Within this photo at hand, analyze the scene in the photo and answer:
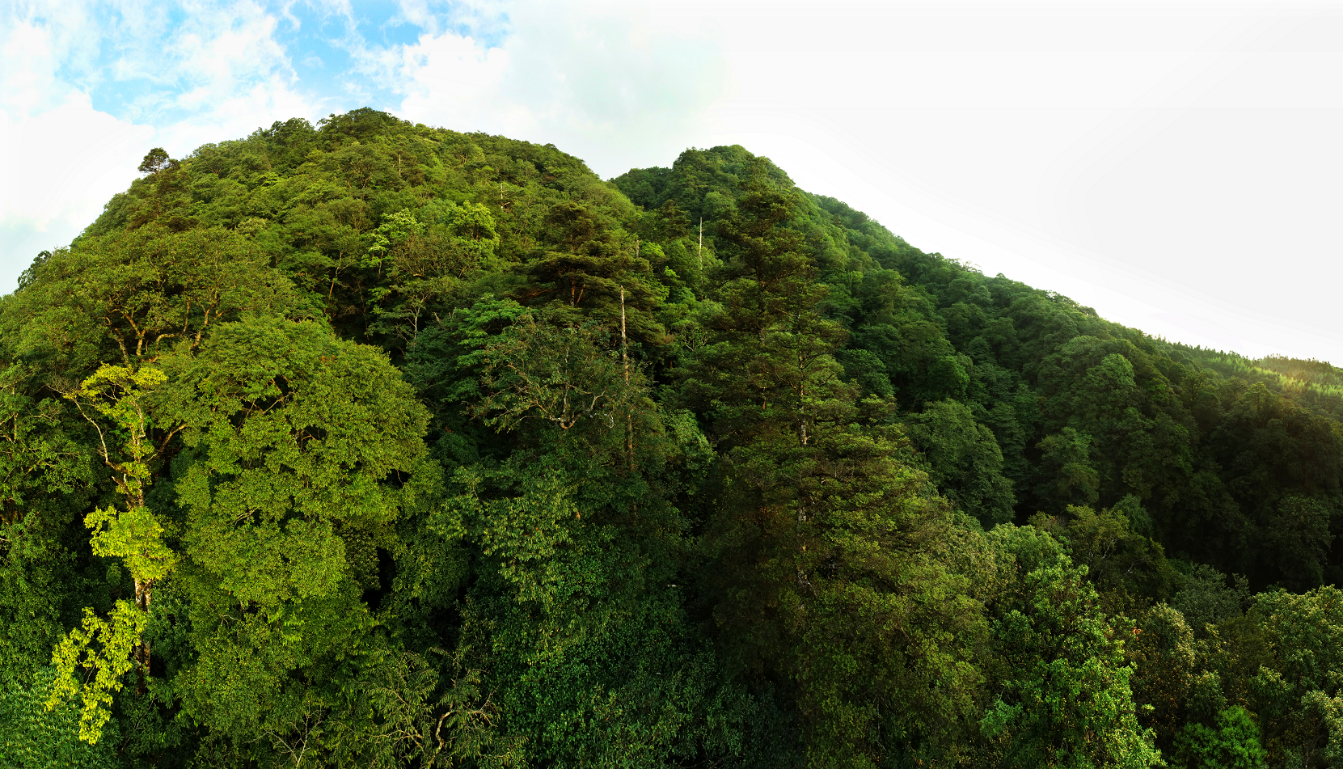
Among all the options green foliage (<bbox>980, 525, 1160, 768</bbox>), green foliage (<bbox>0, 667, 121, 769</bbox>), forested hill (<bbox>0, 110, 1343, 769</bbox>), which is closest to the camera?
green foliage (<bbox>0, 667, 121, 769</bbox>)

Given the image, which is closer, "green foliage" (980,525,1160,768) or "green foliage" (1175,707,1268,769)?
"green foliage" (1175,707,1268,769)

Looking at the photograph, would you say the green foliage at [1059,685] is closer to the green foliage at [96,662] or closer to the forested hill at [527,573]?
the forested hill at [527,573]

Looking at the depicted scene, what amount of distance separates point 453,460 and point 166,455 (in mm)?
8249

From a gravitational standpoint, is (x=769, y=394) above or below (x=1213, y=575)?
above

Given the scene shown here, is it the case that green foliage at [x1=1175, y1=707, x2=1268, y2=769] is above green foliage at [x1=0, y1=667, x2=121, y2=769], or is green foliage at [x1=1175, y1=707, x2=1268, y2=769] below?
above

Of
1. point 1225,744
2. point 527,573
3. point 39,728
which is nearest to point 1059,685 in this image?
point 1225,744

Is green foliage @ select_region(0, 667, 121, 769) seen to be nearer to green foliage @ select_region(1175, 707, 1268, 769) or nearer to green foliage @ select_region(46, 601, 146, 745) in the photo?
green foliage @ select_region(46, 601, 146, 745)

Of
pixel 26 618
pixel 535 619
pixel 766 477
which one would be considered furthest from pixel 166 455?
pixel 766 477

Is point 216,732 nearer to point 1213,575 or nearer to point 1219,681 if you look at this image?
point 1219,681

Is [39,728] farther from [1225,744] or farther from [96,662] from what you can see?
[1225,744]

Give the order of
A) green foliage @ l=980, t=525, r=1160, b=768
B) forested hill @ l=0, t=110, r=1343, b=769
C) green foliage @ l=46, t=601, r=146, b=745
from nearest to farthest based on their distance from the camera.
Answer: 1. green foliage @ l=46, t=601, r=146, b=745
2. forested hill @ l=0, t=110, r=1343, b=769
3. green foliage @ l=980, t=525, r=1160, b=768

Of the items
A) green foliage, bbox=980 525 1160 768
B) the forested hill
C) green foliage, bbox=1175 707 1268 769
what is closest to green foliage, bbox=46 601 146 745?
the forested hill

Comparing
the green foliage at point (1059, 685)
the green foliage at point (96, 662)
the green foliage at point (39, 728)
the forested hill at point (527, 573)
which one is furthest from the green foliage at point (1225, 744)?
the green foliage at point (39, 728)

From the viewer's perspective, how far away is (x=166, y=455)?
15.9 m
